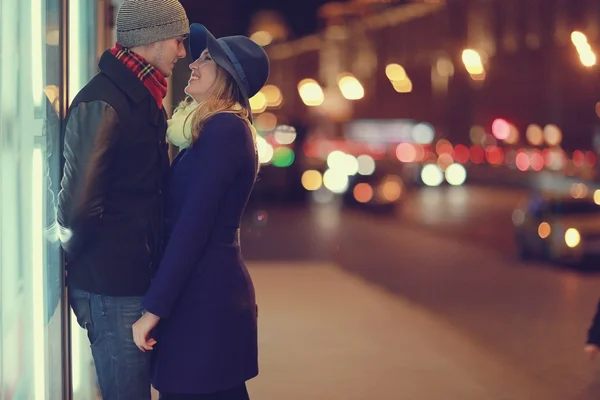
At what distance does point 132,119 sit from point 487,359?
558cm

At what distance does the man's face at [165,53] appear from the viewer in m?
3.52

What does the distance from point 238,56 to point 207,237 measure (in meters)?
0.65

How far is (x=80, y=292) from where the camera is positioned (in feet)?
11.5

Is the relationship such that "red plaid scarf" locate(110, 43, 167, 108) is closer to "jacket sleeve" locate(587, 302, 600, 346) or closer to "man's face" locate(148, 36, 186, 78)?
"man's face" locate(148, 36, 186, 78)

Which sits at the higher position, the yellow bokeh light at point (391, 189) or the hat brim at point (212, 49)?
the hat brim at point (212, 49)

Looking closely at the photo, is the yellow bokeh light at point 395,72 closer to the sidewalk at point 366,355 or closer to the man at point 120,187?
the sidewalk at point 366,355

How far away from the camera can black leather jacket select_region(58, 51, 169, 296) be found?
3.31 meters

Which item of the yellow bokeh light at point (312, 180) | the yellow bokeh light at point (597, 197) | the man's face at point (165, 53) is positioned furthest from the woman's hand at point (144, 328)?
the yellow bokeh light at point (312, 180)

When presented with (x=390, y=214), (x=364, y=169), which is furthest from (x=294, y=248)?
(x=364, y=169)

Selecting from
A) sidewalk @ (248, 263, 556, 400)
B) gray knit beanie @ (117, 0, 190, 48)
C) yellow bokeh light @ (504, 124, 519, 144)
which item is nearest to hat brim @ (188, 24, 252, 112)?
gray knit beanie @ (117, 0, 190, 48)

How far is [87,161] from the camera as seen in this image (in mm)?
3287

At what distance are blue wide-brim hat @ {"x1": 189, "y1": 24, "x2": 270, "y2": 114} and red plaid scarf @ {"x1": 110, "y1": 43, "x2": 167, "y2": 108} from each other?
0.66 feet

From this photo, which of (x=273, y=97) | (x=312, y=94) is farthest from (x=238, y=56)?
(x=273, y=97)

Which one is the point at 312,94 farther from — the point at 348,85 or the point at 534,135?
the point at 534,135
